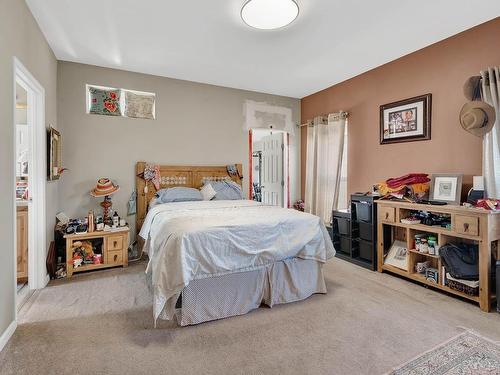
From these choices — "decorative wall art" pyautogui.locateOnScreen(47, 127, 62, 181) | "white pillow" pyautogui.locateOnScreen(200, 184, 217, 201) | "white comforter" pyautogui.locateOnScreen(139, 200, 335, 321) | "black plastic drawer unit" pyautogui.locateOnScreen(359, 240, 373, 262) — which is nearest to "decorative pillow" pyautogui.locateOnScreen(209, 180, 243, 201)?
"white pillow" pyautogui.locateOnScreen(200, 184, 217, 201)

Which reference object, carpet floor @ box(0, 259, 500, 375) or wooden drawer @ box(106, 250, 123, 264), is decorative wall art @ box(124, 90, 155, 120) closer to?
wooden drawer @ box(106, 250, 123, 264)

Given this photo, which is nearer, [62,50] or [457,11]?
[457,11]

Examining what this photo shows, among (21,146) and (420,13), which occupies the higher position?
(420,13)

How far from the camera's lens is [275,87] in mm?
4742

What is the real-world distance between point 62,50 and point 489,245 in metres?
4.95

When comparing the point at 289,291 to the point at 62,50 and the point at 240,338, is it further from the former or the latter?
the point at 62,50

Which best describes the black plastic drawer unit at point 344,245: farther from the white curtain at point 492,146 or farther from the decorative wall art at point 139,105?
the decorative wall art at point 139,105

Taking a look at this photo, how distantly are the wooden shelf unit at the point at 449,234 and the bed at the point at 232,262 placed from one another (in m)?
1.03

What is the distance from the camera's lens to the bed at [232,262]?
2.10m

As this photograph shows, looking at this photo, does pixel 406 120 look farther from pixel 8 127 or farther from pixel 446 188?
pixel 8 127

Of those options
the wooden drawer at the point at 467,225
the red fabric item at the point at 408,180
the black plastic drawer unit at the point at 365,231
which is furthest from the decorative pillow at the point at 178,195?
the wooden drawer at the point at 467,225

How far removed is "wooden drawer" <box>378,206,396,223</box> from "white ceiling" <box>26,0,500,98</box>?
192 centimetres

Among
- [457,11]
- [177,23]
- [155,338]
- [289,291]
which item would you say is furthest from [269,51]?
[155,338]

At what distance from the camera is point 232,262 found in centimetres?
229
